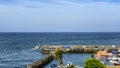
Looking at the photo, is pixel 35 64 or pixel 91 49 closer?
pixel 35 64

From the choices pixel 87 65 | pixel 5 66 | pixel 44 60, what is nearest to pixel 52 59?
pixel 44 60

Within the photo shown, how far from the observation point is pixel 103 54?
76.0 metres

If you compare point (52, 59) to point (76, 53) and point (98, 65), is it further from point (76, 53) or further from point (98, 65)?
point (98, 65)

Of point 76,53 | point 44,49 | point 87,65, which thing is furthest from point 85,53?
point 87,65

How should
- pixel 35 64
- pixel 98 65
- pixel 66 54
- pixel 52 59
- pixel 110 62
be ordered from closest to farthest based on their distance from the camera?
pixel 98 65 → pixel 35 64 → pixel 110 62 → pixel 52 59 → pixel 66 54

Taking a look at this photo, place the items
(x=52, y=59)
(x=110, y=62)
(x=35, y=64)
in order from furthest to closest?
(x=52, y=59) → (x=110, y=62) → (x=35, y=64)

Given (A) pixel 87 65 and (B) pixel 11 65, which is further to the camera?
(B) pixel 11 65

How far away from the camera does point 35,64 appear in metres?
63.4

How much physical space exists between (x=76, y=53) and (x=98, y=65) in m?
58.5

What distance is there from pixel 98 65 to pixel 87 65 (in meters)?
1.35

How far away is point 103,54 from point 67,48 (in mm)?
26002

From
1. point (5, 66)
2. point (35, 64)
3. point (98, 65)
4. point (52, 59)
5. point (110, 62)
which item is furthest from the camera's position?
point (52, 59)

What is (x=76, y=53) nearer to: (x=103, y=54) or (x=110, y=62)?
(x=103, y=54)

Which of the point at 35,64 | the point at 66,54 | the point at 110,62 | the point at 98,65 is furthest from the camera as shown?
the point at 66,54
